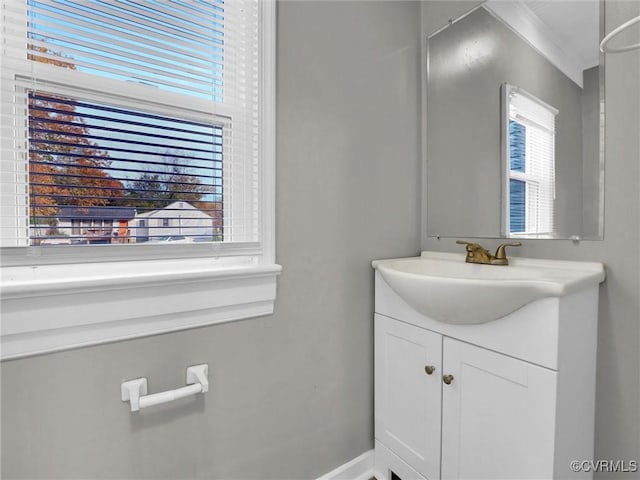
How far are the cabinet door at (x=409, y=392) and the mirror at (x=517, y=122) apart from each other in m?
0.53

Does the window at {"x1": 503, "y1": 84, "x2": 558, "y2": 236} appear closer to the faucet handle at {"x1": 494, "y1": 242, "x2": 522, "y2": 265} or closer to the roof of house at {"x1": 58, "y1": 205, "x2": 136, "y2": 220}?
the faucet handle at {"x1": 494, "y1": 242, "x2": 522, "y2": 265}

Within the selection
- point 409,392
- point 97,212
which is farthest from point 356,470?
point 97,212

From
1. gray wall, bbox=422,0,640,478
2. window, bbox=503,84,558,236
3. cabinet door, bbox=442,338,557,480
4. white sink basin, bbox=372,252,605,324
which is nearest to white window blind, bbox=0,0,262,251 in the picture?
white sink basin, bbox=372,252,605,324

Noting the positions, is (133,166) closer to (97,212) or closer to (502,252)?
(97,212)

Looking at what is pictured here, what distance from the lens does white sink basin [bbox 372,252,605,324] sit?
89 cm

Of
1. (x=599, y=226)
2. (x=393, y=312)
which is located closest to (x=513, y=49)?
(x=599, y=226)

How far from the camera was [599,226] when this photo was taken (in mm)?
1082

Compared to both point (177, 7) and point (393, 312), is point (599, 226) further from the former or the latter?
point (177, 7)

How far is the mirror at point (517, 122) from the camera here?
43.8 inches

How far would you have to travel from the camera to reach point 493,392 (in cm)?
101

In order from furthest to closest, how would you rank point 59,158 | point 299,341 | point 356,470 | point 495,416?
point 356,470
point 299,341
point 495,416
point 59,158

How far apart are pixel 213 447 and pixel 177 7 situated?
136 cm

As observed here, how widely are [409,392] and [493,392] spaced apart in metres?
0.33

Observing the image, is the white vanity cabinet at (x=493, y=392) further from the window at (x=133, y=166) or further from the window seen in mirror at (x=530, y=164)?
the window at (x=133, y=166)
